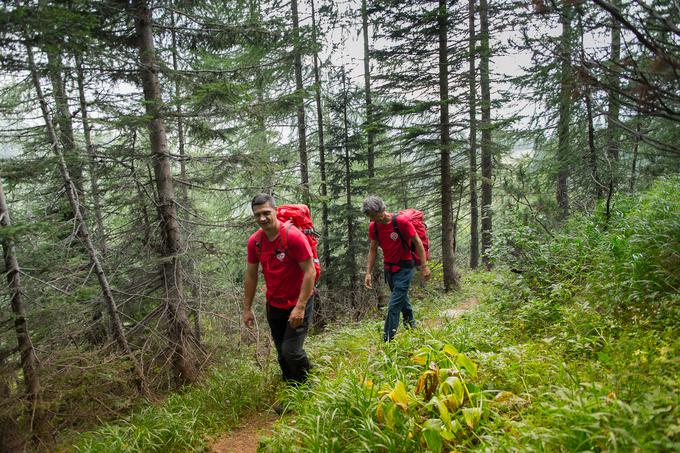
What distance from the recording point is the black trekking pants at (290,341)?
4.20 meters

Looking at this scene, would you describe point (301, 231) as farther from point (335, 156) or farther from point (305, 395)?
point (335, 156)

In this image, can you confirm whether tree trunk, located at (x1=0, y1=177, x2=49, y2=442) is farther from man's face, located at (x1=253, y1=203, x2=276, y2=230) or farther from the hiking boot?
man's face, located at (x1=253, y1=203, x2=276, y2=230)

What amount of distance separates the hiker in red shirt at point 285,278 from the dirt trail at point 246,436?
55 cm

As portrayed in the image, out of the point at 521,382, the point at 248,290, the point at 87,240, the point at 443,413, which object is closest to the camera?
the point at 443,413

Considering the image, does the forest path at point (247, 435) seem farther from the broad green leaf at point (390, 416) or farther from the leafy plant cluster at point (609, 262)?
the leafy plant cluster at point (609, 262)

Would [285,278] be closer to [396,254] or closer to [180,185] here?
[396,254]

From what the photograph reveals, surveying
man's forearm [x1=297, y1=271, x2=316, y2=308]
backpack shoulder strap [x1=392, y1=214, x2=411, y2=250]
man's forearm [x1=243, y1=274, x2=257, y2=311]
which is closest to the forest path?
man's forearm [x1=243, y1=274, x2=257, y2=311]

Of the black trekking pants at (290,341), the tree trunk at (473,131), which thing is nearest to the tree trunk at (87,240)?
the black trekking pants at (290,341)

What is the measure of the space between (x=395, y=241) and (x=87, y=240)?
15.6 feet

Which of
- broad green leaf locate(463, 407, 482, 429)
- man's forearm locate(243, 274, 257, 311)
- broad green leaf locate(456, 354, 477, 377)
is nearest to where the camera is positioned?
broad green leaf locate(463, 407, 482, 429)

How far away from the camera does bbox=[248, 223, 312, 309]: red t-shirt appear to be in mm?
4102

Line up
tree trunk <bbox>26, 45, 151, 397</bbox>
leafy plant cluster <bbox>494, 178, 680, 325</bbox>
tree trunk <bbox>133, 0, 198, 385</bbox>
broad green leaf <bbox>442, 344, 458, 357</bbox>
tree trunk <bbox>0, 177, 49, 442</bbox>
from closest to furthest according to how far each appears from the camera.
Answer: broad green leaf <bbox>442, 344, 458, 357</bbox> < leafy plant cluster <bbox>494, 178, 680, 325</bbox> < tree trunk <bbox>0, 177, 49, 442</bbox> < tree trunk <bbox>26, 45, 151, 397</bbox> < tree trunk <bbox>133, 0, 198, 385</bbox>

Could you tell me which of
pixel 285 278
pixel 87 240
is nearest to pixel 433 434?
pixel 285 278

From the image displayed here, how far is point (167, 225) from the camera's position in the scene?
6.42 metres
